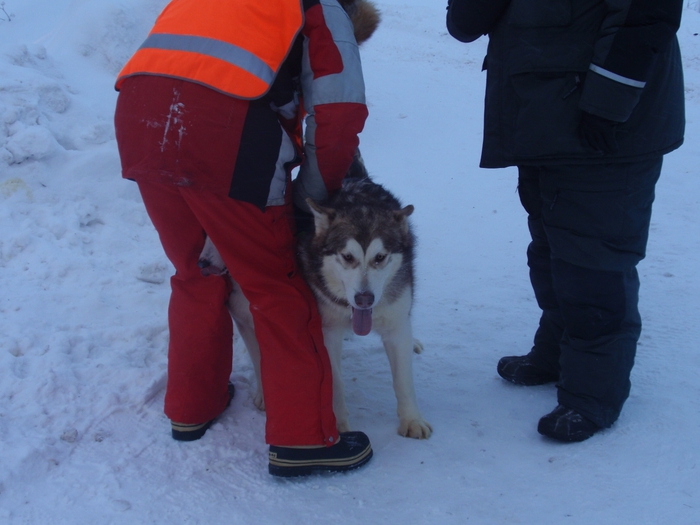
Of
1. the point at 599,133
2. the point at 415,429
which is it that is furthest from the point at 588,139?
the point at 415,429

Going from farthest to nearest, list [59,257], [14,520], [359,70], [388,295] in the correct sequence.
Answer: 1. [59,257]
2. [388,295]
3. [359,70]
4. [14,520]

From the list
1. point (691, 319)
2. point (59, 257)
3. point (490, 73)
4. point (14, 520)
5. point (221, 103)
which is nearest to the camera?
point (14, 520)

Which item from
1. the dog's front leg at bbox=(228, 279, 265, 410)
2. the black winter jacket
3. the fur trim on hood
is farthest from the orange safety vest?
the dog's front leg at bbox=(228, 279, 265, 410)

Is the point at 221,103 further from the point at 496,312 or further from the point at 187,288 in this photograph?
the point at 496,312

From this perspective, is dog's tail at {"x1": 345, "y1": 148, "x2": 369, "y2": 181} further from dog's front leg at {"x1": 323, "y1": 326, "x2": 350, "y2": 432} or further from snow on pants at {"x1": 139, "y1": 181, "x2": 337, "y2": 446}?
dog's front leg at {"x1": 323, "y1": 326, "x2": 350, "y2": 432}

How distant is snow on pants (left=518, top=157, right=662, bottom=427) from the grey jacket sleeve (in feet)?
0.99

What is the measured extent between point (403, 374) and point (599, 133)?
130 centimetres

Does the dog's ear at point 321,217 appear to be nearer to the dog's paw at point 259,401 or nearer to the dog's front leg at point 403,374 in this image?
the dog's front leg at point 403,374

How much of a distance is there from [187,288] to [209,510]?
891 mm

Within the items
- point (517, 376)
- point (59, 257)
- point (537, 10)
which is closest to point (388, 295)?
point (517, 376)

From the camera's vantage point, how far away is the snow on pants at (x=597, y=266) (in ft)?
7.04

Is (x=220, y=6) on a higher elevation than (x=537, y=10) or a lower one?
lower

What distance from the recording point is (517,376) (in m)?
2.75

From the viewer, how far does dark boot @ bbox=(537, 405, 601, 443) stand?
2.24 meters
